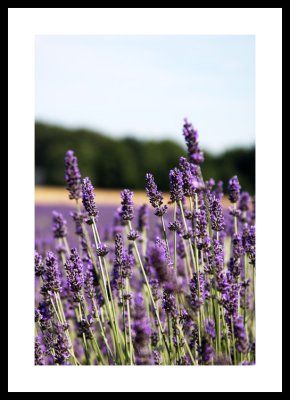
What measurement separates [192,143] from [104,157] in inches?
326

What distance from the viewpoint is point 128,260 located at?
7.04 ft

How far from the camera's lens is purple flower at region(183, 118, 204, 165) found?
6.19 ft

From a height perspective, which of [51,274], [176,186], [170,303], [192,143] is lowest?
[170,303]

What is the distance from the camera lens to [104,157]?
1012 centimetres

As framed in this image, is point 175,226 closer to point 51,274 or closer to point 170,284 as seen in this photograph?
point 170,284

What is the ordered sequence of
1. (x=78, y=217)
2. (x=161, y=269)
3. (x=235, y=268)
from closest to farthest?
(x=161, y=269), (x=235, y=268), (x=78, y=217)

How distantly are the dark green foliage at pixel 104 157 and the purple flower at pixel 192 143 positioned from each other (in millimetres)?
6187

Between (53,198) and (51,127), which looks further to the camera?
(51,127)

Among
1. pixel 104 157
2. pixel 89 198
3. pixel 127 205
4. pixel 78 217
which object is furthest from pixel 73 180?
pixel 104 157
